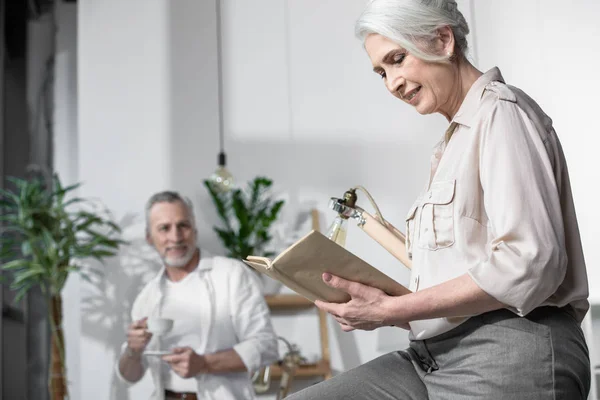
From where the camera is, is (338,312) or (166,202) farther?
(166,202)

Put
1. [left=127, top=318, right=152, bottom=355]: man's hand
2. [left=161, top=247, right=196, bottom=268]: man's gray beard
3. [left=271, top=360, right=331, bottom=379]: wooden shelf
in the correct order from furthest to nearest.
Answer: [left=271, top=360, right=331, bottom=379]: wooden shelf
[left=161, top=247, right=196, bottom=268]: man's gray beard
[left=127, top=318, right=152, bottom=355]: man's hand

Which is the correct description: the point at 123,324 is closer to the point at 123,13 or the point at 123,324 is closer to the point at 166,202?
the point at 166,202

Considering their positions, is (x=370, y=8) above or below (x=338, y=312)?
above

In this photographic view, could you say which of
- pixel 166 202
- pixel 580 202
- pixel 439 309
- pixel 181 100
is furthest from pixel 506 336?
pixel 181 100

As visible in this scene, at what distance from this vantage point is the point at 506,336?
1.33m

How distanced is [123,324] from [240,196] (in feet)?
3.45

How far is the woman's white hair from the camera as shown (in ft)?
4.97

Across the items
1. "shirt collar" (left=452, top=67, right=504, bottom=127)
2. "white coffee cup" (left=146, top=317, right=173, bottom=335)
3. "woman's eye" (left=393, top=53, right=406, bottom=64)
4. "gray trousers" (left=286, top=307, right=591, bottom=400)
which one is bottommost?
"white coffee cup" (left=146, top=317, right=173, bottom=335)

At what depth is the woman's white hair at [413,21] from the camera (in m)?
1.51

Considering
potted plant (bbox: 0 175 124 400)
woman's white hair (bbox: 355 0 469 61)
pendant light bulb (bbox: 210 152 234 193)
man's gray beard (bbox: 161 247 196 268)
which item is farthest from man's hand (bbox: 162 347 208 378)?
woman's white hair (bbox: 355 0 469 61)

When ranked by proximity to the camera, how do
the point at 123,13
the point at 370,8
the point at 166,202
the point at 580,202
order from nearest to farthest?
the point at 370,8
the point at 166,202
the point at 580,202
the point at 123,13

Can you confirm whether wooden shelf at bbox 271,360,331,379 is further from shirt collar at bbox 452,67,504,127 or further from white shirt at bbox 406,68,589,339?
shirt collar at bbox 452,67,504,127

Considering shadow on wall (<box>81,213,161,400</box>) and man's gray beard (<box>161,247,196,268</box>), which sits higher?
man's gray beard (<box>161,247,196,268</box>)

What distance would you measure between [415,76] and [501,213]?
0.40 metres
